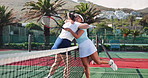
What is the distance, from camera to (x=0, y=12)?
28.6m

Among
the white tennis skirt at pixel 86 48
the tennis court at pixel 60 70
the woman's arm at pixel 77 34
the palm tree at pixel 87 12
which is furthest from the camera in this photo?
the palm tree at pixel 87 12

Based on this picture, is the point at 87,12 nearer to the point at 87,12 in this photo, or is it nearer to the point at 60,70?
the point at 87,12

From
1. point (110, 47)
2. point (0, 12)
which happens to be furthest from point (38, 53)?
point (0, 12)

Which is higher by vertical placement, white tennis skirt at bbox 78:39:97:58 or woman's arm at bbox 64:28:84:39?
woman's arm at bbox 64:28:84:39

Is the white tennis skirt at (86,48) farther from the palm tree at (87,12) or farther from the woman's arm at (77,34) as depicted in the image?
the palm tree at (87,12)

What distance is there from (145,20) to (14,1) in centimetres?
11429

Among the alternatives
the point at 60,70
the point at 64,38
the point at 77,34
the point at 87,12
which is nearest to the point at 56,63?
the point at 64,38

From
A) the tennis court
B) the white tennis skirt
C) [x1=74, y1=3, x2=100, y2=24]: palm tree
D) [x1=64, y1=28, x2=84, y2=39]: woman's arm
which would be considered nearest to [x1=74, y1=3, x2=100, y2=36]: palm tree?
[x1=74, y1=3, x2=100, y2=24]: palm tree

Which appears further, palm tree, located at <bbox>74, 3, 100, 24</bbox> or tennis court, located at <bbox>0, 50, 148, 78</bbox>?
palm tree, located at <bbox>74, 3, 100, 24</bbox>

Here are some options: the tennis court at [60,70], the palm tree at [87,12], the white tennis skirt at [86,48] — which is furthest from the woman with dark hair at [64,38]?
the palm tree at [87,12]

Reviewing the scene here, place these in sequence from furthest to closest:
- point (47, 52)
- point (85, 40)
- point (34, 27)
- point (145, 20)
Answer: point (145, 20), point (34, 27), point (85, 40), point (47, 52)

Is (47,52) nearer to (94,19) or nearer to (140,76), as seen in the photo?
(140,76)

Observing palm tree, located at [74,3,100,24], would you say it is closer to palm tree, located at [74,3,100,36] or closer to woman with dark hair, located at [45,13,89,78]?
palm tree, located at [74,3,100,36]

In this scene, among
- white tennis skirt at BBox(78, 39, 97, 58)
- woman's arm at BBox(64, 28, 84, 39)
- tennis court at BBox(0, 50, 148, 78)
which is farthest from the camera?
white tennis skirt at BBox(78, 39, 97, 58)
